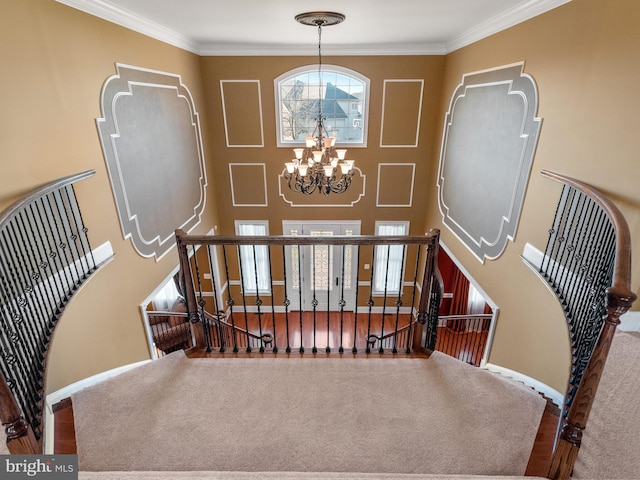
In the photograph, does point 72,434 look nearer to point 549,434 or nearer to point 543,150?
point 549,434

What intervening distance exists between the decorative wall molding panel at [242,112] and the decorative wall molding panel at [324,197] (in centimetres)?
85

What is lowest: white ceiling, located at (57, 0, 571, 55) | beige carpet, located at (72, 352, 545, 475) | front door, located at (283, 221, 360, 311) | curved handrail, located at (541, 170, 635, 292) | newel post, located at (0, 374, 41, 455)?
front door, located at (283, 221, 360, 311)

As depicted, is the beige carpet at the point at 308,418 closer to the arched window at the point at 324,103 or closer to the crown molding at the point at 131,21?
the crown molding at the point at 131,21

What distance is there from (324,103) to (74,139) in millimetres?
4172

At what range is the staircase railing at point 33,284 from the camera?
1590mm

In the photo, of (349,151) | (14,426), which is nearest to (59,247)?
(14,426)

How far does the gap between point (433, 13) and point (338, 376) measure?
12.6ft

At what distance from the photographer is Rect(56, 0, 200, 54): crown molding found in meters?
3.11

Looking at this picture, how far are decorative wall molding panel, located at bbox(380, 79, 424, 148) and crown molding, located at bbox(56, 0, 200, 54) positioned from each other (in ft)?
10.3

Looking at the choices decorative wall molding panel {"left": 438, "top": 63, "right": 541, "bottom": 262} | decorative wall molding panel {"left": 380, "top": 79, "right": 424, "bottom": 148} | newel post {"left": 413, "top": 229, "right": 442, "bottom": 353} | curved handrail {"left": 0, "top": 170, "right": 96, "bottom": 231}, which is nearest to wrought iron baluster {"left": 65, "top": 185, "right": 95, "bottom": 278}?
curved handrail {"left": 0, "top": 170, "right": 96, "bottom": 231}

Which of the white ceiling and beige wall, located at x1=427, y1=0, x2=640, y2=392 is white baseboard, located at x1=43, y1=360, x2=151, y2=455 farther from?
beige wall, located at x1=427, y1=0, x2=640, y2=392

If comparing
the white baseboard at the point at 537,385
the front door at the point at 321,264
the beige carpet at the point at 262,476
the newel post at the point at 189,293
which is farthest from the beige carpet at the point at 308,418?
the front door at the point at 321,264

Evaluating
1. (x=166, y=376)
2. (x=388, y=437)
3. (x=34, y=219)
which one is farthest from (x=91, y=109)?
(x=388, y=437)

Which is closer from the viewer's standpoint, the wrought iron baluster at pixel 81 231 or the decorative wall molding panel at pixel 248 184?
the wrought iron baluster at pixel 81 231
